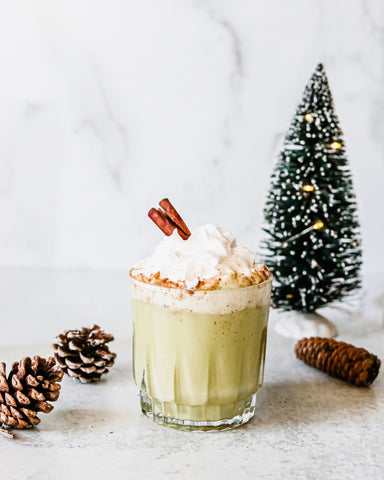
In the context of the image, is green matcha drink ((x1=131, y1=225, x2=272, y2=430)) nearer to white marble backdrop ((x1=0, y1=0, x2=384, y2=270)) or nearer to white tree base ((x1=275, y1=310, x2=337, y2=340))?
white tree base ((x1=275, y1=310, x2=337, y2=340))

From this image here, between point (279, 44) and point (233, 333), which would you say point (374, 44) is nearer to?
point (279, 44)

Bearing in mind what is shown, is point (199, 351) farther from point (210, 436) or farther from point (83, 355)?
point (83, 355)

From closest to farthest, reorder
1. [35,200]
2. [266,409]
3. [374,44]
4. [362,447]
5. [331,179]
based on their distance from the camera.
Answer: [362,447]
[266,409]
[331,179]
[374,44]
[35,200]

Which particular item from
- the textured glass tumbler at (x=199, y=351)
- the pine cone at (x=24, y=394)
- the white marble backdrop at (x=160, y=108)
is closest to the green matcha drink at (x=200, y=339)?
the textured glass tumbler at (x=199, y=351)

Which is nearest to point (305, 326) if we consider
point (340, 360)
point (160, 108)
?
point (340, 360)

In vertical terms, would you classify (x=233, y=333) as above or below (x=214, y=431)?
above

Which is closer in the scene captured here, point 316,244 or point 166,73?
point 316,244

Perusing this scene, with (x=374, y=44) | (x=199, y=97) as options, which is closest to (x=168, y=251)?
(x=199, y=97)
